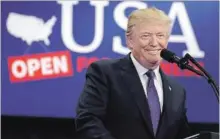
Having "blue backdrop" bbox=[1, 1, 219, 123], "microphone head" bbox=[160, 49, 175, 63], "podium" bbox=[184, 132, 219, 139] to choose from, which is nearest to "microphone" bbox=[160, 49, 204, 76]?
"microphone head" bbox=[160, 49, 175, 63]

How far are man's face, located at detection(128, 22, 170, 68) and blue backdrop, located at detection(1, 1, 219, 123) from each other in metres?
0.90

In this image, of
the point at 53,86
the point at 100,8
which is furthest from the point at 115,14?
the point at 53,86

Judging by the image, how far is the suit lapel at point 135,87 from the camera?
4.25 feet

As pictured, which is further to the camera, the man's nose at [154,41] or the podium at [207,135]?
the man's nose at [154,41]

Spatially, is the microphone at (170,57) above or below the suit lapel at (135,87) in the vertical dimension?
above

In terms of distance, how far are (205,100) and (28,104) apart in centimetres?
93

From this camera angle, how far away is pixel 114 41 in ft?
7.49

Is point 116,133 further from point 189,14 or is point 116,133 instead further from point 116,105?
point 189,14

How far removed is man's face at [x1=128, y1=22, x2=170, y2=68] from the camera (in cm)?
135

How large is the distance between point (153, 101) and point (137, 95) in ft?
0.22

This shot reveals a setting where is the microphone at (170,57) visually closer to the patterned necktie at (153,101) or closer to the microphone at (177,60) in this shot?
the microphone at (177,60)

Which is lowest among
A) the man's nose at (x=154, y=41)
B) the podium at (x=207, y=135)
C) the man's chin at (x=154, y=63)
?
the podium at (x=207, y=135)

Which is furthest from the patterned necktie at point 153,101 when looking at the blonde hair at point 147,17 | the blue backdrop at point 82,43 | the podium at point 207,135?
the blue backdrop at point 82,43

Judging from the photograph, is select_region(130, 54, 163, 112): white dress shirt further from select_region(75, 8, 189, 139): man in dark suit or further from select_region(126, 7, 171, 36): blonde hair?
select_region(126, 7, 171, 36): blonde hair
